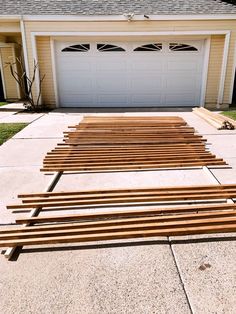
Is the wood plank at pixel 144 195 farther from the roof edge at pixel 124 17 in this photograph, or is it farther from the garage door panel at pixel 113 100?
the roof edge at pixel 124 17

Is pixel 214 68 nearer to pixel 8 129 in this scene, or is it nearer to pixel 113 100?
pixel 113 100

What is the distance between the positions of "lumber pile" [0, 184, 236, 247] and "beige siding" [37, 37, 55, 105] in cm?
790

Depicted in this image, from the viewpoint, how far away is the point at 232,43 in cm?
965

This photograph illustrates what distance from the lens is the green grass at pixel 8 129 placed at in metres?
6.22

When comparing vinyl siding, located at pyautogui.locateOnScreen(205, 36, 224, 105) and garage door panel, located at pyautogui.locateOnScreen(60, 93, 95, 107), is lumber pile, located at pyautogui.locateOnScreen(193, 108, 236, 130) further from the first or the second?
garage door panel, located at pyautogui.locateOnScreen(60, 93, 95, 107)

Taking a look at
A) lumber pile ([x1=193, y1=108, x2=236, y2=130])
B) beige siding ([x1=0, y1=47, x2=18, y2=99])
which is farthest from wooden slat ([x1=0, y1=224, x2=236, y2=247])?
beige siding ([x1=0, y1=47, x2=18, y2=99])

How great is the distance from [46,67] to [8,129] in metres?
4.21

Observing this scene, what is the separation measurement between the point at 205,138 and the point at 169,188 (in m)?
3.00

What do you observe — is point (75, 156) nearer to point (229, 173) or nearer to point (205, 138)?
point (229, 173)

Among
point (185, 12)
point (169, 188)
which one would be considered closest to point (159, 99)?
point (185, 12)

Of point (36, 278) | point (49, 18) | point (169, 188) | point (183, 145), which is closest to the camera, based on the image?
point (36, 278)

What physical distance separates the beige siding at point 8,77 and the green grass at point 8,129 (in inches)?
220

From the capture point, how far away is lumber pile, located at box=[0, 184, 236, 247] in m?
2.53

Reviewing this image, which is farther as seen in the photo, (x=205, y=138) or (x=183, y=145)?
(x=205, y=138)
